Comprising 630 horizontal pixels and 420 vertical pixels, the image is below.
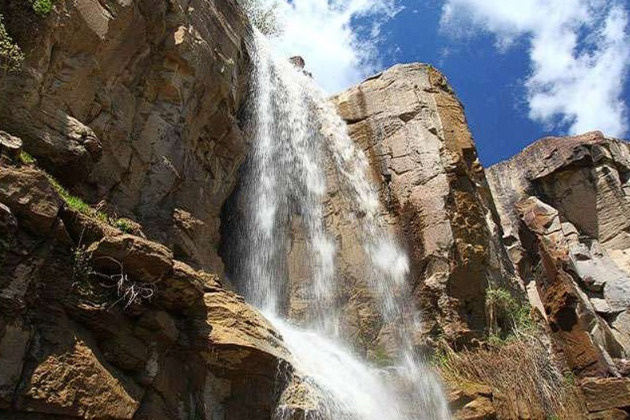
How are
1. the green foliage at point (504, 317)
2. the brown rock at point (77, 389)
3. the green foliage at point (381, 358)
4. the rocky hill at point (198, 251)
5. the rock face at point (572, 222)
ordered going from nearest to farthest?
the brown rock at point (77, 389), the rocky hill at point (198, 251), the green foliage at point (381, 358), the green foliage at point (504, 317), the rock face at point (572, 222)

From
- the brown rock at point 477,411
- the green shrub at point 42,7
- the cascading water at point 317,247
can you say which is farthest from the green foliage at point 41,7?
the brown rock at point 477,411

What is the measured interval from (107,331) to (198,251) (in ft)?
15.1

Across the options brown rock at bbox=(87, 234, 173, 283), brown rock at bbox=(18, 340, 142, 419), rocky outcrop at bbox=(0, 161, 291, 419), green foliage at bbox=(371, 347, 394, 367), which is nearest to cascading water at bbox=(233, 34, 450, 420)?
green foliage at bbox=(371, 347, 394, 367)

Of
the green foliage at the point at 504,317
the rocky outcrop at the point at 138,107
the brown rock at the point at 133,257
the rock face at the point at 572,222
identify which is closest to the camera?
the brown rock at the point at 133,257

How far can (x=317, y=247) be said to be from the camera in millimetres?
15773

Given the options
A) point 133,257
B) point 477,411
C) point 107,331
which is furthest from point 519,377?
point 107,331

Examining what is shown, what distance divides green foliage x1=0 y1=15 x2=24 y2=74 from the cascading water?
6020mm

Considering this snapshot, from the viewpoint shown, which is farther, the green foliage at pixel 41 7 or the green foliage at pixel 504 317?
the green foliage at pixel 504 317

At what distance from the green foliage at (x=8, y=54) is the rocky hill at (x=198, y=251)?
0.27m

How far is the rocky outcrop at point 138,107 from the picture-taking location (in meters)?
8.46

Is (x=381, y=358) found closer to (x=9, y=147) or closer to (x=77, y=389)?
(x=77, y=389)

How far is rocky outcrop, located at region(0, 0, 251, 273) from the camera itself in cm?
846

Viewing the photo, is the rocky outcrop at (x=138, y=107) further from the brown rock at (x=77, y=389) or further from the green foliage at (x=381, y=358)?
the green foliage at (x=381, y=358)

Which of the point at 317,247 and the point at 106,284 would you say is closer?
the point at 106,284
